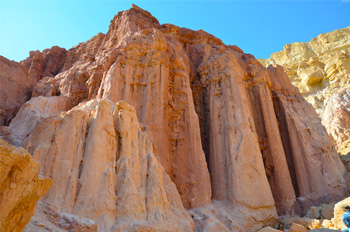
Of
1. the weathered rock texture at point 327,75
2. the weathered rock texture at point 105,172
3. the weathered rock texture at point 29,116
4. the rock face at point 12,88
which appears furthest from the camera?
the weathered rock texture at point 327,75

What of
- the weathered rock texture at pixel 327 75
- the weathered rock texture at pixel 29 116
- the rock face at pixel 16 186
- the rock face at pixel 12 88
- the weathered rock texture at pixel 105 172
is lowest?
the rock face at pixel 16 186

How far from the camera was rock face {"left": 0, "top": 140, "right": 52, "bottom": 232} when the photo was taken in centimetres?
373

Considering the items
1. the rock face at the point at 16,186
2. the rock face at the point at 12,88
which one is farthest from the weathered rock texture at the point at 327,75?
the rock face at the point at 12,88

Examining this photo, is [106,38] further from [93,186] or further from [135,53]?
[93,186]

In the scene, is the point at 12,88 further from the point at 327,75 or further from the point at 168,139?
the point at 327,75

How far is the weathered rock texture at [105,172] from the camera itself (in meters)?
9.23

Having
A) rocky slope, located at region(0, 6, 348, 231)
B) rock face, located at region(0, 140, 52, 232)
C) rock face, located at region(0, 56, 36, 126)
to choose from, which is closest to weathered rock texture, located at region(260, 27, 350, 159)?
rocky slope, located at region(0, 6, 348, 231)

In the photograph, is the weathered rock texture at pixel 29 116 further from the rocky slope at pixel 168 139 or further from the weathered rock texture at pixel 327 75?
the weathered rock texture at pixel 327 75

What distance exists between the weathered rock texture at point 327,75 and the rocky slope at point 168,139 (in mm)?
6489

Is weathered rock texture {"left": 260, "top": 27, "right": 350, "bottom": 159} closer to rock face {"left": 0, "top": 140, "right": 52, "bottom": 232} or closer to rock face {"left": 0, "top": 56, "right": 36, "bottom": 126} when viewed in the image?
rock face {"left": 0, "top": 140, "right": 52, "bottom": 232}

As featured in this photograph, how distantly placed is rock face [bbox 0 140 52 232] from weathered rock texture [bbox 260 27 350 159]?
2377 centimetres

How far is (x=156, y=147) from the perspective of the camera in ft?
47.7

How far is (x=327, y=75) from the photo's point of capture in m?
40.4

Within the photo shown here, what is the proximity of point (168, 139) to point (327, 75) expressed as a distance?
Result: 3301 cm
